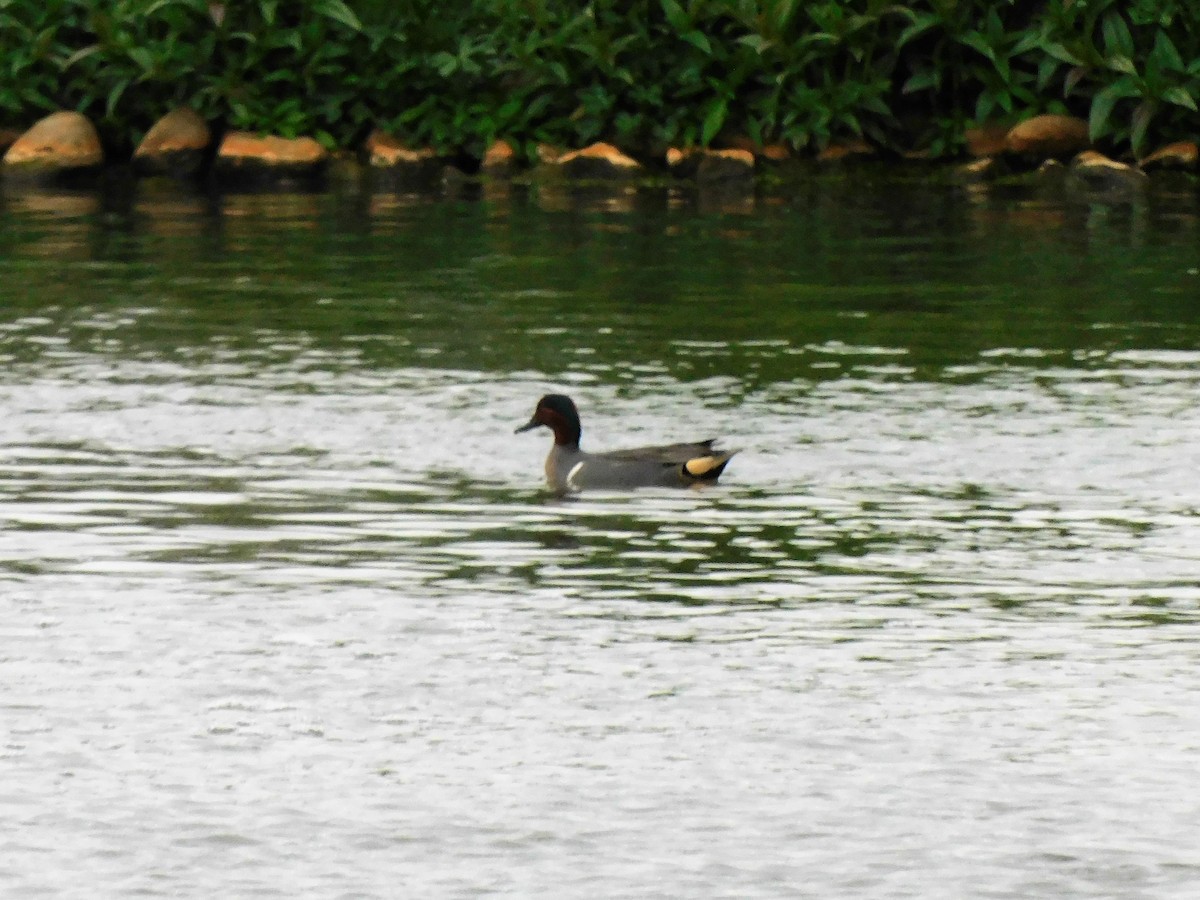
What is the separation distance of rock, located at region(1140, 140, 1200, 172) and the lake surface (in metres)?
7.74

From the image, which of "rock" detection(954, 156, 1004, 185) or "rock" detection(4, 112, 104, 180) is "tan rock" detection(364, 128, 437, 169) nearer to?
"rock" detection(4, 112, 104, 180)

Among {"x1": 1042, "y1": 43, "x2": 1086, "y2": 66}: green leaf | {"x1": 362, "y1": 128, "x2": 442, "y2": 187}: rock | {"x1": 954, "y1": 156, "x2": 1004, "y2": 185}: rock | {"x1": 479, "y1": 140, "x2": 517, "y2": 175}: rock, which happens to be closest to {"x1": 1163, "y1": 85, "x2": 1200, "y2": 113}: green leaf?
{"x1": 1042, "y1": 43, "x2": 1086, "y2": 66}: green leaf

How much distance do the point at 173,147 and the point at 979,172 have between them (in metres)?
8.30

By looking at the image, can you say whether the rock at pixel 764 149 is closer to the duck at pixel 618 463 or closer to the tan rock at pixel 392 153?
the tan rock at pixel 392 153

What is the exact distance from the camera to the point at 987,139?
30922mm

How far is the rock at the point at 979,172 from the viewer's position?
100 feet

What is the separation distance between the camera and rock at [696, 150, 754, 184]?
102ft

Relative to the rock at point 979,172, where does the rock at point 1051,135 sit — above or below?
above

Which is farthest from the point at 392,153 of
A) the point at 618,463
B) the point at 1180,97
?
the point at 618,463

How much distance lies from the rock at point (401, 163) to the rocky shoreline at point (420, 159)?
10mm

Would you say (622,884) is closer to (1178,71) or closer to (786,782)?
(786,782)

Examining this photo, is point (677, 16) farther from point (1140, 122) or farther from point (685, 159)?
point (1140, 122)

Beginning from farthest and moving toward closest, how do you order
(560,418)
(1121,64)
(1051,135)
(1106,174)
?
(1051,135) < (1106,174) < (1121,64) < (560,418)

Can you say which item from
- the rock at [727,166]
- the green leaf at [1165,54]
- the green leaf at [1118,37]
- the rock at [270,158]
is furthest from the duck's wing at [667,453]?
the rock at [270,158]
